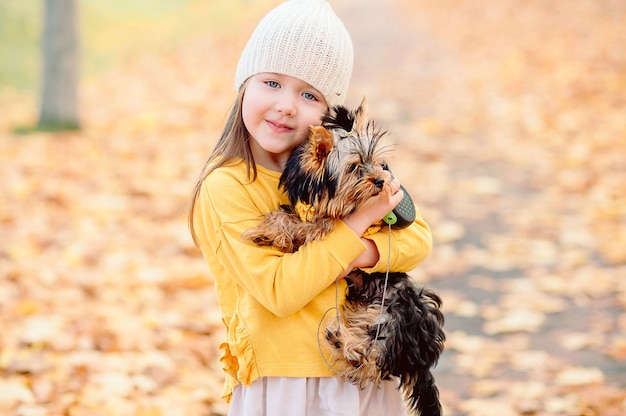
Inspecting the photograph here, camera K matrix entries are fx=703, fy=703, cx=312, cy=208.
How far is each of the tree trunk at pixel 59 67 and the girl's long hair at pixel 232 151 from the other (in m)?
7.11

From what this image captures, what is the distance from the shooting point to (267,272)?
2.07 m

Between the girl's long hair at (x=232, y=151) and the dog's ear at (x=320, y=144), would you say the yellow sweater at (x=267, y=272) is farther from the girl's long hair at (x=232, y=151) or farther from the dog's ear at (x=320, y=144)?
the dog's ear at (x=320, y=144)

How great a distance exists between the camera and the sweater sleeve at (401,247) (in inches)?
87.7

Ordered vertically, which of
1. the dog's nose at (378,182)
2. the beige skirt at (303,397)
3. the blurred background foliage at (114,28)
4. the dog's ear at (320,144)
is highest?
the blurred background foliage at (114,28)

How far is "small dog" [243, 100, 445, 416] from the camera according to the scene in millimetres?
2086

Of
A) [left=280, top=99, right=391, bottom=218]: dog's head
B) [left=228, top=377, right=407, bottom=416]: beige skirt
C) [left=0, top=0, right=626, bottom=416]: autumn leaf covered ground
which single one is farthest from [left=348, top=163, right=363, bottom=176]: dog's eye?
[left=0, top=0, right=626, bottom=416]: autumn leaf covered ground

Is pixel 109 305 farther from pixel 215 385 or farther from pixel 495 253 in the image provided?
pixel 495 253

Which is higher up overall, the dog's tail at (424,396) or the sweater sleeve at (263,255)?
the sweater sleeve at (263,255)

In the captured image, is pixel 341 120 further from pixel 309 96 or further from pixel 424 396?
pixel 424 396

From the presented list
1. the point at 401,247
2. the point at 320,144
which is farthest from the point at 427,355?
the point at 320,144

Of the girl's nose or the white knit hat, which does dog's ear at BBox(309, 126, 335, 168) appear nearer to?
the girl's nose

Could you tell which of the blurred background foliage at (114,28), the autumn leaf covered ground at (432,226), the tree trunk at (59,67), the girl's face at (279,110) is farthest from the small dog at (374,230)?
the blurred background foliage at (114,28)

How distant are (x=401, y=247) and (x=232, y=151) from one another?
2.14 ft

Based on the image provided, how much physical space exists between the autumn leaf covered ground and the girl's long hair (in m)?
0.86
